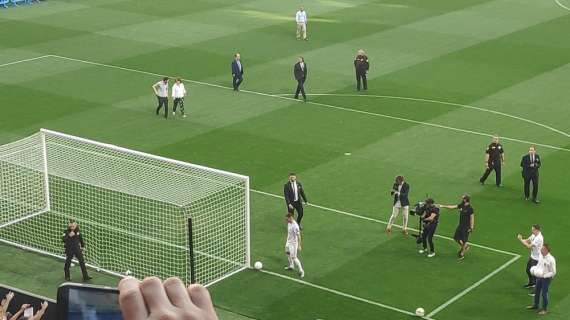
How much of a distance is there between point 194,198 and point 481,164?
10.9 m

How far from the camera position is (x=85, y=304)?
12.2ft

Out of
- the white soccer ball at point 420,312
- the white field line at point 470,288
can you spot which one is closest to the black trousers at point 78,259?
the white soccer ball at point 420,312

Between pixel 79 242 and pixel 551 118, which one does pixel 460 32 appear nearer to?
pixel 551 118

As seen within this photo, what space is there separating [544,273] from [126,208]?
1156 cm

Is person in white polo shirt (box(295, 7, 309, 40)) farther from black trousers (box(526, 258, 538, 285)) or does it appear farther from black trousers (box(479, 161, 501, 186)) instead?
black trousers (box(526, 258, 538, 285))

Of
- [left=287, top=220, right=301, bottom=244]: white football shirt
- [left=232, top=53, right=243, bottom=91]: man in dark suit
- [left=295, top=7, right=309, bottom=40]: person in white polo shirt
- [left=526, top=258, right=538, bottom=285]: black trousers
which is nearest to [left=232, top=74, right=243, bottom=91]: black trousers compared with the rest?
[left=232, top=53, right=243, bottom=91]: man in dark suit

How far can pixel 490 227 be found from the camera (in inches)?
1105

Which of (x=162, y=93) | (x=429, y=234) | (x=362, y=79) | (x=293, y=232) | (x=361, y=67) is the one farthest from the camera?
(x=362, y=79)

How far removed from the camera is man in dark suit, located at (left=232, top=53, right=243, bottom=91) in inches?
1620

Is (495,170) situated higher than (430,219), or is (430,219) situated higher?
(430,219)

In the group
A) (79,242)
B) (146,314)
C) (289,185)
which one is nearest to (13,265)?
(79,242)

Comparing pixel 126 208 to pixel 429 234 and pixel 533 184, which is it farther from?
pixel 533 184

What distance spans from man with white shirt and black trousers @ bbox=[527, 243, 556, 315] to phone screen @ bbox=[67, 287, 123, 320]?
64.9ft

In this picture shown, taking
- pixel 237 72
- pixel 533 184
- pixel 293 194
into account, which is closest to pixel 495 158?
pixel 533 184
